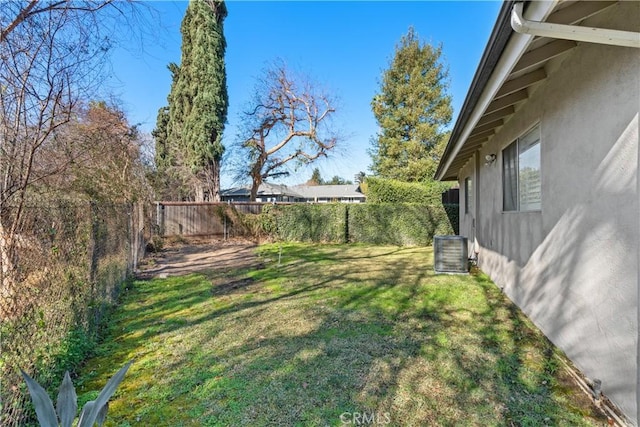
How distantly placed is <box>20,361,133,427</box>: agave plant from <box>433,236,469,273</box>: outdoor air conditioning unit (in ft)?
20.7

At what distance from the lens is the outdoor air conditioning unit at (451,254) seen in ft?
22.1

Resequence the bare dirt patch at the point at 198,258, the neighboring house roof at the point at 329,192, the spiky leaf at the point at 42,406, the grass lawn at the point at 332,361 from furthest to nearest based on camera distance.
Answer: the neighboring house roof at the point at 329,192, the bare dirt patch at the point at 198,258, the grass lawn at the point at 332,361, the spiky leaf at the point at 42,406

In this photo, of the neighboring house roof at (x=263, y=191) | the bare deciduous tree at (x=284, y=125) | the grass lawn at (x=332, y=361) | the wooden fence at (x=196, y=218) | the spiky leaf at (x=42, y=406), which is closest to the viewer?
the spiky leaf at (x=42, y=406)

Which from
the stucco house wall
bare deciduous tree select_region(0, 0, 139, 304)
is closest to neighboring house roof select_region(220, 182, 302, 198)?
bare deciduous tree select_region(0, 0, 139, 304)

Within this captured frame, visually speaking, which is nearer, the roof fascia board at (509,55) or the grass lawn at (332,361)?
the roof fascia board at (509,55)

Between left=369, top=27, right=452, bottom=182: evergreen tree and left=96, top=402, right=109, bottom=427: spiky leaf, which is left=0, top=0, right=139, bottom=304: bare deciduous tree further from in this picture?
left=369, top=27, right=452, bottom=182: evergreen tree

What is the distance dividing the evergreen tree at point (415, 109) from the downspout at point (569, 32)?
65.1 feet

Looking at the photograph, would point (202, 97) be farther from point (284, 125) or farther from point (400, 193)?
point (400, 193)

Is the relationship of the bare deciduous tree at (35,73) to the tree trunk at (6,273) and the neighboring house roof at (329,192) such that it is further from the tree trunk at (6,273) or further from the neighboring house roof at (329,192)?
the neighboring house roof at (329,192)

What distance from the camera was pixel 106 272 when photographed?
452cm

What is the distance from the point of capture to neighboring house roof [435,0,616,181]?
2.00 meters

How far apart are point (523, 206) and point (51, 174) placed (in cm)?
562

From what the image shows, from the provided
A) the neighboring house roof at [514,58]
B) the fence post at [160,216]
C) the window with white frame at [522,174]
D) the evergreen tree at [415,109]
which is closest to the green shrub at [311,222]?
the fence post at [160,216]

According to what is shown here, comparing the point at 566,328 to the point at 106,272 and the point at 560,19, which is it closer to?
the point at 560,19
